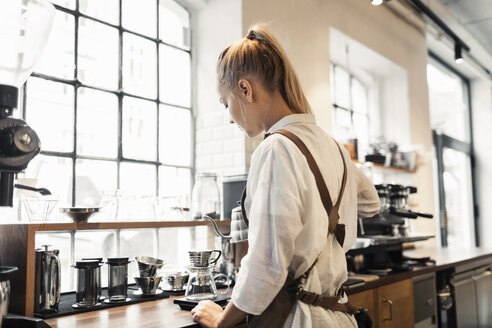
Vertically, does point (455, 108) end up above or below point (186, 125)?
above

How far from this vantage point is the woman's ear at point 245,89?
4.44 ft

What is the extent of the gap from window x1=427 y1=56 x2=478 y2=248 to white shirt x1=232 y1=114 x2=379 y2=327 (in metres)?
5.06

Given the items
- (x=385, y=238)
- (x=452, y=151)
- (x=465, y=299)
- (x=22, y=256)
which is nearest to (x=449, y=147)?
(x=452, y=151)

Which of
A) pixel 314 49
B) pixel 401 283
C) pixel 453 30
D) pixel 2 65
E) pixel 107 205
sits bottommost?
pixel 401 283

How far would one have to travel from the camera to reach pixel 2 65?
1543 mm

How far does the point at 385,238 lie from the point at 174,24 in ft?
5.82

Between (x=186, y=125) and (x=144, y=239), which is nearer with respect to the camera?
(x=144, y=239)

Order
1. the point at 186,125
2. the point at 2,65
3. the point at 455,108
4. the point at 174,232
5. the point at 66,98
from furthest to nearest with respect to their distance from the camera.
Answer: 1. the point at 455,108
2. the point at 186,125
3. the point at 174,232
4. the point at 66,98
5. the point at 2,65

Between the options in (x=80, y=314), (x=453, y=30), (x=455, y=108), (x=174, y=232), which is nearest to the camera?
(x=80, y=314)

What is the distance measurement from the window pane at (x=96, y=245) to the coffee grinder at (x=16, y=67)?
953 mm

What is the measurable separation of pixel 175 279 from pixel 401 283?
1.21 meters

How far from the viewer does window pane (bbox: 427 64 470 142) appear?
6.26 metres

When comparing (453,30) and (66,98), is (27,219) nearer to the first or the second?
(66,98)

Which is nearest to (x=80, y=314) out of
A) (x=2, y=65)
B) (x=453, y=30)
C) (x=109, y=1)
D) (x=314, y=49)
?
(x=2, y=65)
